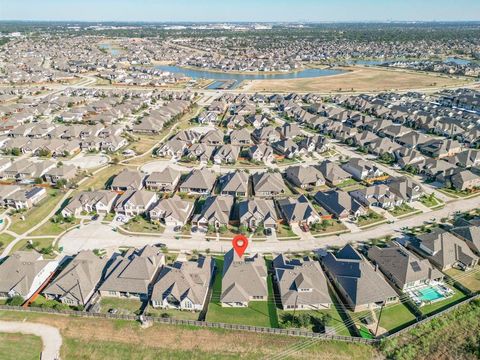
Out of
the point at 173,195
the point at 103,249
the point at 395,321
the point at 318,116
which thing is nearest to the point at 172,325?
the point at 103,249

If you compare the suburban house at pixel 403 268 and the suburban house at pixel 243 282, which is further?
the suburban house at pixel 403 268

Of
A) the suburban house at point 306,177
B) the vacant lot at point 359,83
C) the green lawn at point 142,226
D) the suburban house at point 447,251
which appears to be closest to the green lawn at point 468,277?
the suburban house at point 447,251

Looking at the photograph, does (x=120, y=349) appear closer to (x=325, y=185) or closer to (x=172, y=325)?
(x=172, y=325)

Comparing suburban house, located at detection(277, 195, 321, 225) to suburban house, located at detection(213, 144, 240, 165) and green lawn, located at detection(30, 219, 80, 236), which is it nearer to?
suburban house, located at detection(213, 144, 240, 165)

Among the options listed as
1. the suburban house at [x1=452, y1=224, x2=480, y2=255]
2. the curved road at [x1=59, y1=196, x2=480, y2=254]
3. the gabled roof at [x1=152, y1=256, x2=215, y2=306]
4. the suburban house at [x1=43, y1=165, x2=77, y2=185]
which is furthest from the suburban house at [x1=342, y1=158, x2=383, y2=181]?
the suburban house at [x1=43, y1=165, x2=77, y2=185]

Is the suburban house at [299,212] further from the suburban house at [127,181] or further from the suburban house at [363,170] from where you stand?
the suburban house at [127,181]

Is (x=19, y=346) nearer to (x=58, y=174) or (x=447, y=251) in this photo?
(x=58, y=174)
